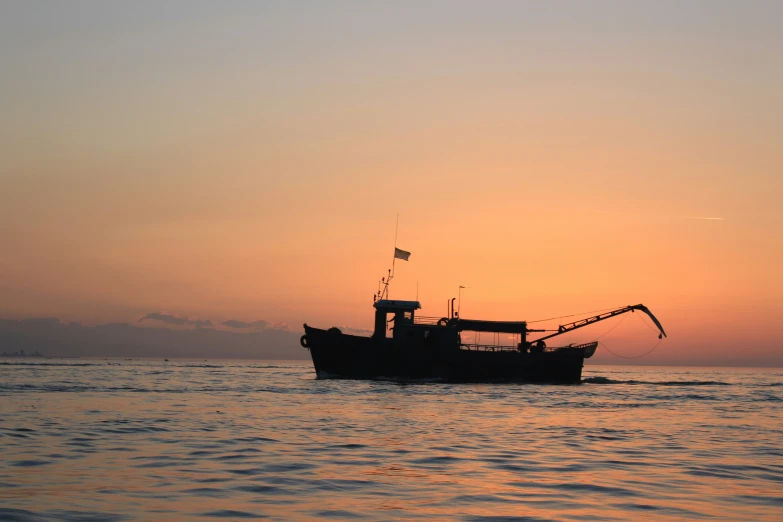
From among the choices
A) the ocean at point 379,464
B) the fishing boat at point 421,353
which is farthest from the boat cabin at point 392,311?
the ocean at point 379,464

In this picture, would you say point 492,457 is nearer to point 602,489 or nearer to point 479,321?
point 602,489

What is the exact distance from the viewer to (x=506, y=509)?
40.2 ft

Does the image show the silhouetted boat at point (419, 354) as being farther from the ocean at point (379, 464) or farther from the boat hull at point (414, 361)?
the ocean at point (379, 464)

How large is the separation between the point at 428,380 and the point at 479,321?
729 centimetres

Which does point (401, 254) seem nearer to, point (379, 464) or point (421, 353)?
point (421, 353)

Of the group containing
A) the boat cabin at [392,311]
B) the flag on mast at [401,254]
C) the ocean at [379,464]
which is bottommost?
the ocean at [379,464]

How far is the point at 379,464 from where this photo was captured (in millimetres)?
17438

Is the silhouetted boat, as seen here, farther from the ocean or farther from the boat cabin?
the ocean

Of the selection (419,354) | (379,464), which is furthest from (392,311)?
(379,464)

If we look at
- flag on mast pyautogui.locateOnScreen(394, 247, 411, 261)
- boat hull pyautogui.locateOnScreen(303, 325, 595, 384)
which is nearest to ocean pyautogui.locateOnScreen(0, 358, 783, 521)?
boat hull pyautogui.locateOnScreen(303, 325, 595, 384)

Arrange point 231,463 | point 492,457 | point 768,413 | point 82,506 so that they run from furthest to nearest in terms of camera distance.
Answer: point 768,413
point 492,457
point 231,463
point 82,506

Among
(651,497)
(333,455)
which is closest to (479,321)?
(333,455)

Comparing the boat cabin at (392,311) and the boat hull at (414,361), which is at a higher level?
the boat cabin at (392,311)

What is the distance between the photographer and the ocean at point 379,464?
40.2 ft
